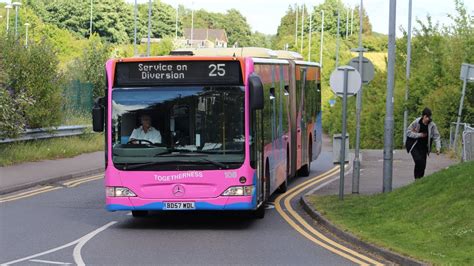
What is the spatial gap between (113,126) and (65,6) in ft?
345

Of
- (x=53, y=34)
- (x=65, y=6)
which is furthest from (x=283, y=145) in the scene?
(x=65, y=6)

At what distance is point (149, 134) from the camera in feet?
48.6

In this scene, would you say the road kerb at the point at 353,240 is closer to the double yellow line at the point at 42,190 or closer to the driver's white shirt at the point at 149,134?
the driver's white shirt at the point at 149,134

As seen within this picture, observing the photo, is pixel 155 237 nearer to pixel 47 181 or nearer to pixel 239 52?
pixel 239 52

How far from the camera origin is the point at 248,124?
15.0 metres

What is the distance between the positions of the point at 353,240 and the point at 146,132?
3.60 m

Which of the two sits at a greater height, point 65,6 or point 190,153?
point 65,6

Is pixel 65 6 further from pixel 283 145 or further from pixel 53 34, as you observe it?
pixel 283 145

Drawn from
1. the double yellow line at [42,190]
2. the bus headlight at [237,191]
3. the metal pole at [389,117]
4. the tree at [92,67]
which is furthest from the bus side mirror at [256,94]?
the tree at [92,67]

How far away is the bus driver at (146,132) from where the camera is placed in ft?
48.5

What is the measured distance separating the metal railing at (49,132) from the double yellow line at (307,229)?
401 inches

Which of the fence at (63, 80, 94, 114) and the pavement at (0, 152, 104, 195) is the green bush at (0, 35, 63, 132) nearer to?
the pavement at (0, 152, 104, 195)

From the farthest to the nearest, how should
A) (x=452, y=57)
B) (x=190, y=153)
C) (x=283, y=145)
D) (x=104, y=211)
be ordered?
(x=452, y=57) → (x=283, y=145) → (x=104, y=211) → (x=190, y=153)

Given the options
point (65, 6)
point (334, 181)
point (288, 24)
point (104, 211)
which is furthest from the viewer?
point (288, 24)
